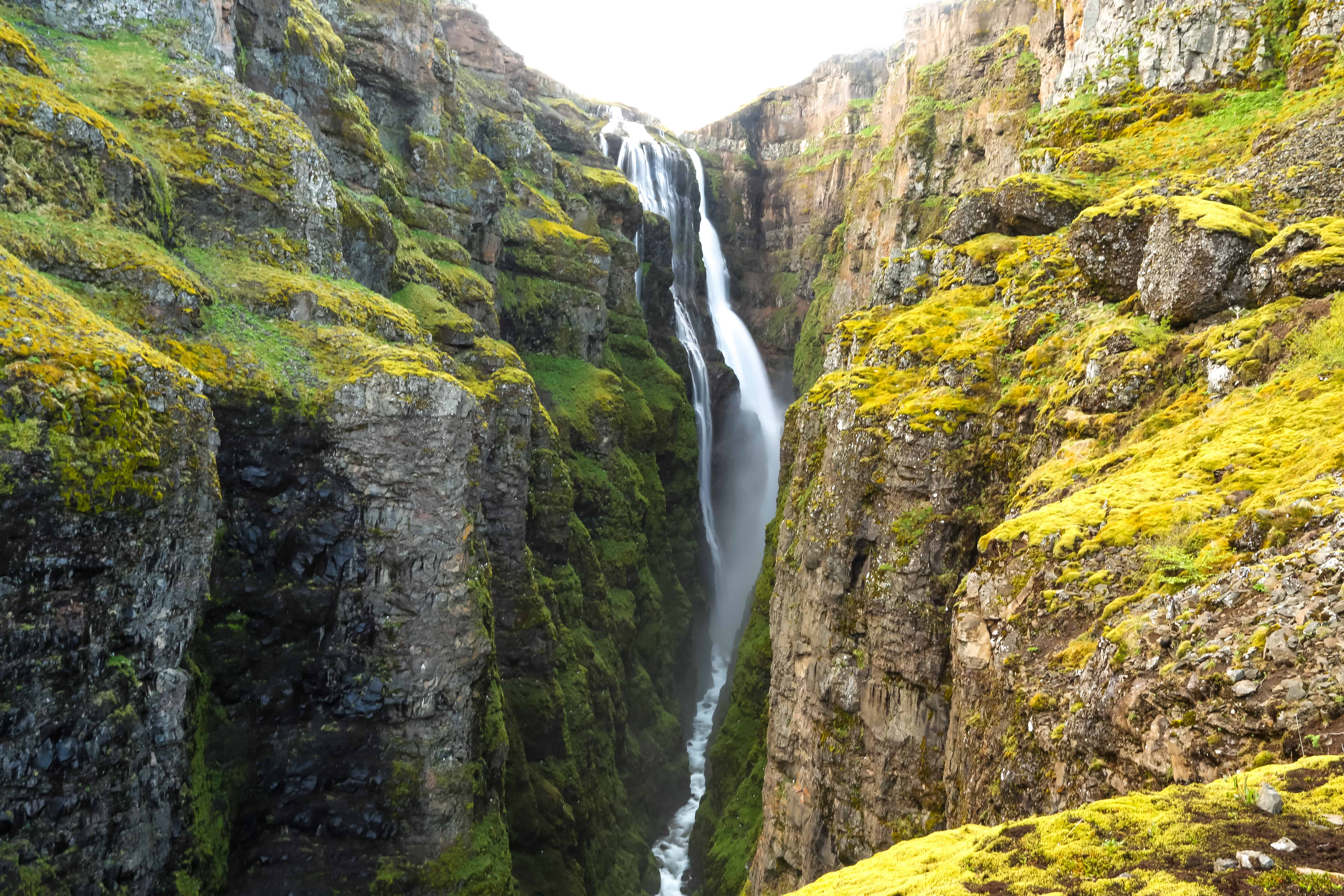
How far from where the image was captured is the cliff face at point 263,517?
11.8 meters

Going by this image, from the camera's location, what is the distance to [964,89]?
4275 centimetres

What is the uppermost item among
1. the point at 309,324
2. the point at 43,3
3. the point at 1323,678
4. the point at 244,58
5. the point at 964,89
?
the point at 964,89

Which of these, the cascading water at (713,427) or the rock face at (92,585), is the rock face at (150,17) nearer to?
the rock face at (92,585)

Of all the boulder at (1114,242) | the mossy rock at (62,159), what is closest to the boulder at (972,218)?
the boulder at (1114,242)

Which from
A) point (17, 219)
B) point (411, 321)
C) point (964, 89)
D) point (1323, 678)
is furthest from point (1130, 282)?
point (964, 89)

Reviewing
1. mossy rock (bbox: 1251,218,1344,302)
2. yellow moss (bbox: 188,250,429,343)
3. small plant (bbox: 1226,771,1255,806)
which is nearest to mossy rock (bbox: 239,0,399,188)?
yellow moss (bbox: 188,250,429,343)

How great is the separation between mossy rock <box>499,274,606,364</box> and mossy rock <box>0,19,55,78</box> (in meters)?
23.0

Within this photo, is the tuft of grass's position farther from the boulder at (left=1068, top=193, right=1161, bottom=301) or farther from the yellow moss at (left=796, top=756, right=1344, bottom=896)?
the yellow moss at (left=796, top=756, right=1344, bottom=896)

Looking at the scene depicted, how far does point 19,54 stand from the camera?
54.3 feet

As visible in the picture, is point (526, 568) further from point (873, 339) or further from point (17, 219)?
point (17, 219)

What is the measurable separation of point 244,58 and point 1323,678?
106 ft

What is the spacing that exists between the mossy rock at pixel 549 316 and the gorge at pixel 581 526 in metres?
6.73

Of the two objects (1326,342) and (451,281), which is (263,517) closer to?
(451,281)

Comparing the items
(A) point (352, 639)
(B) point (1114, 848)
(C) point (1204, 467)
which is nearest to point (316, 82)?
(A) point (352, 639)
